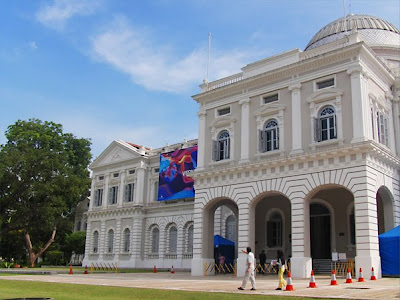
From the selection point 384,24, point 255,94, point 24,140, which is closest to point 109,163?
point 24,140

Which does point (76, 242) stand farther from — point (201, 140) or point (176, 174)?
point (201, 140)

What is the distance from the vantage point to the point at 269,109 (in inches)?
1069

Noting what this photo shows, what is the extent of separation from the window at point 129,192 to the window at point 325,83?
2631 centimetres

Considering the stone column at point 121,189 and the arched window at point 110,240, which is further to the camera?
the arched window at point 110,240

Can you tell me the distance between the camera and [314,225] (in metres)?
28.3

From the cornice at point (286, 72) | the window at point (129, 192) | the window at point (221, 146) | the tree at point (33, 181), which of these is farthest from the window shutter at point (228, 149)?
the tree at point (33, 181)

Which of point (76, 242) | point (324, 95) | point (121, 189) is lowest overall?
point (76, 242)

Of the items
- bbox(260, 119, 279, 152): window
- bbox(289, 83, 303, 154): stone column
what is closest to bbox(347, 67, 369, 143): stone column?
bbox(289, 83, 303, 154): stone column

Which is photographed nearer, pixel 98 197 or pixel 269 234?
pixel 269 234

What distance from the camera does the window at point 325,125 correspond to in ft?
80.1

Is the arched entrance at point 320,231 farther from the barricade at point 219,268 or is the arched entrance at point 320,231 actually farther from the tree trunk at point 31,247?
the tree trunk at point 31,247

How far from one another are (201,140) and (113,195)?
70.3 ft

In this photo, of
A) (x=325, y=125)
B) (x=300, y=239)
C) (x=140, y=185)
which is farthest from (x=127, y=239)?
(x=325, y=125)

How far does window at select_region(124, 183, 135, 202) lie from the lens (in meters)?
46.8
